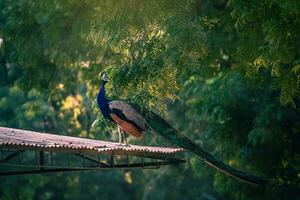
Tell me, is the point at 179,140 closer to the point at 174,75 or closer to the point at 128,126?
the point at 128,126

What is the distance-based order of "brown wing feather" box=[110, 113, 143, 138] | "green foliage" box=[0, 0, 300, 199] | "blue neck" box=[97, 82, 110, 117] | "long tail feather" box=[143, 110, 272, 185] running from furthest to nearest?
"long tail feather" box=[143, 110, 272, 185]
"blue neck" box=[97, 82, 110, 117]
"brown wing feather" box=[110, 113, 143, 138]
"green foliage" box=[0, 0, 300, 199]

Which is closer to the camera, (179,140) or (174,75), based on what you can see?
(174,75)

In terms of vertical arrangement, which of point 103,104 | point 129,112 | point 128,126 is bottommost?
point 128,126

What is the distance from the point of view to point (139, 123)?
12.0m

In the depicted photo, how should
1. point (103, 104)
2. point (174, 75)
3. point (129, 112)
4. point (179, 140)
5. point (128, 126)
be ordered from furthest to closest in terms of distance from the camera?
point (179, 140)
point (103, 104)
point (128, 126)
point (129, 112)
point (174, 75)

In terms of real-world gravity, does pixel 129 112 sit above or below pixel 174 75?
below

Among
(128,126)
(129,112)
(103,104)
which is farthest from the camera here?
(103,104)

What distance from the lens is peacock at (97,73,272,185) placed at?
11938mm

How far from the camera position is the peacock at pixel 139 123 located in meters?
11.9

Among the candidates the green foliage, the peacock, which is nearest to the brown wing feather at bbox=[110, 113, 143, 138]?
the peacock

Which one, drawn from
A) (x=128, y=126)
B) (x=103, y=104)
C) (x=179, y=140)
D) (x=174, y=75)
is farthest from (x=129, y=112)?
(x=179, y=140)

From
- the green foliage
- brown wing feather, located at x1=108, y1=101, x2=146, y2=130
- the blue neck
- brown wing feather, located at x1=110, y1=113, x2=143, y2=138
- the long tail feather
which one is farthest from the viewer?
the long tail feather

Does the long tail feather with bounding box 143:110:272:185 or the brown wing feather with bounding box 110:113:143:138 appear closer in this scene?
the brown wing feather with bounding box 110:113:143:138

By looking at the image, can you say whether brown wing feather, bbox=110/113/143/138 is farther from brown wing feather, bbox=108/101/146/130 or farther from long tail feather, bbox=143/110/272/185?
long tail feather, bbox=143/110/272/185
